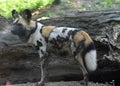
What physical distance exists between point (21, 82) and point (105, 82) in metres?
1.13

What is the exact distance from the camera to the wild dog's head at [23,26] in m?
4.61

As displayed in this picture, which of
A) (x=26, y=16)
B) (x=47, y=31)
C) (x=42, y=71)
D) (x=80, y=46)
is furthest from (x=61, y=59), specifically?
(x=26, y=16)

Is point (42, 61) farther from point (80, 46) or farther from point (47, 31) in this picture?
point (80, 46)

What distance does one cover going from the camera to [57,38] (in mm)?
4574

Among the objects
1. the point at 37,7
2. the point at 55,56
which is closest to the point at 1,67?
the point at 55,56

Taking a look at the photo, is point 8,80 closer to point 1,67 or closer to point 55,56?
point 1,67

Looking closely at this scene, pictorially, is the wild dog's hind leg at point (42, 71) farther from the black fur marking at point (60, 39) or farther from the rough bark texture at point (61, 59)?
the black fur marking at point (60, 39)

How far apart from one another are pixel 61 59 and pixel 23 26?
2.45 ft

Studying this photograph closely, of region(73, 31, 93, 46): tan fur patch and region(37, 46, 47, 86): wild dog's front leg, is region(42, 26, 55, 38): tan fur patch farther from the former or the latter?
region(73, 31, 93, 46): tan fur patch

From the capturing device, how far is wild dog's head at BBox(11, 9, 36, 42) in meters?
4.61

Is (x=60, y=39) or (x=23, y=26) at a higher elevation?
(x=23, y=26)

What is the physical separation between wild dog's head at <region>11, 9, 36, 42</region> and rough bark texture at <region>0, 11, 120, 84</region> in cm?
38

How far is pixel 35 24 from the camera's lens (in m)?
4.72

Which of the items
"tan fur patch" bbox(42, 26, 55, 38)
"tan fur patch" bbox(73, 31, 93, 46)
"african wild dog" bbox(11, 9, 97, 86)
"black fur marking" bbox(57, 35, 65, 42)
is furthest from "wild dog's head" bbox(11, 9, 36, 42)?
"tan fur patch" bbox(73, 31, 93, 46)
